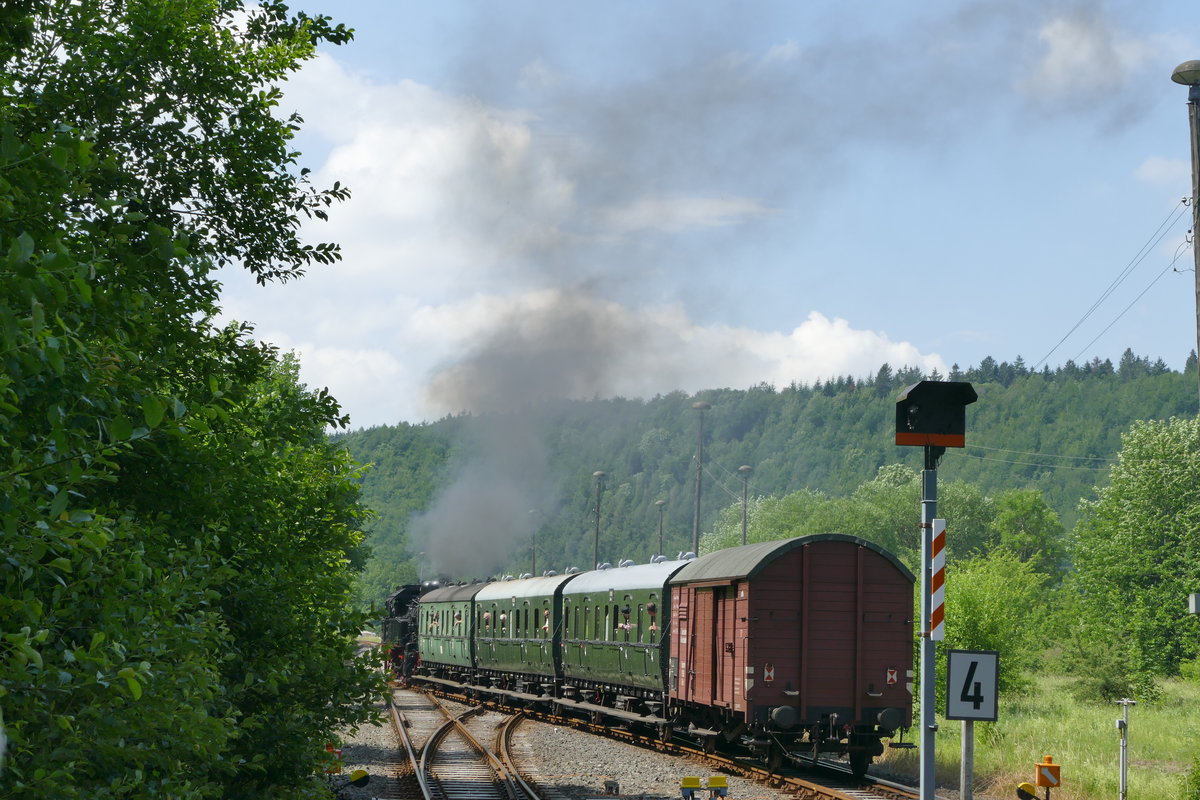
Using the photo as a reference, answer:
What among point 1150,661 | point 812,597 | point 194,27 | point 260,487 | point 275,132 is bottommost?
point 1150,661

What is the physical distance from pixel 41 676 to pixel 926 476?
6872 millimetres

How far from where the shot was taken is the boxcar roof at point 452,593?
40.0m

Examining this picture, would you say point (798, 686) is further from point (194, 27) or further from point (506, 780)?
point (194, 27)

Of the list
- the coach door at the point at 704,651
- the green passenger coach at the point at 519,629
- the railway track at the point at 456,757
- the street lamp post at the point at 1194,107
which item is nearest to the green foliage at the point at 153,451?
the railway track at the point at 456,757

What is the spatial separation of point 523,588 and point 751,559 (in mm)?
15594

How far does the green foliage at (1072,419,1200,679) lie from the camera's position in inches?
2026

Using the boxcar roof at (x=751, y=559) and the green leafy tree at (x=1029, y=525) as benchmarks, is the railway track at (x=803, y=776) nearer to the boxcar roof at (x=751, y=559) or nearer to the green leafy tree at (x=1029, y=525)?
the boxcar roof at (x=751, y=559)

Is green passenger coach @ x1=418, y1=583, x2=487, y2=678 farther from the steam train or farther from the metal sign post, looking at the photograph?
the metal sign post

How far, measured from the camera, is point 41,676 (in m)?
5.00

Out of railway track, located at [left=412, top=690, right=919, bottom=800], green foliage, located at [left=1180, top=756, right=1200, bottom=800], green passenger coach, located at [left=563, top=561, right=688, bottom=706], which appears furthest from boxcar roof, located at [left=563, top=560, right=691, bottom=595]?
green foliage, located at [left=1180, top=756, right=1200, bottom=800]

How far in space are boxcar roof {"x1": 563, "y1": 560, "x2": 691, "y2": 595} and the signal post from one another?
1385 cm

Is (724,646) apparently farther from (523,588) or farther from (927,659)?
(523,588)

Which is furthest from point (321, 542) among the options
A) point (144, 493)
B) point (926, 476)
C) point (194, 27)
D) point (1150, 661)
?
point (1150, 661)

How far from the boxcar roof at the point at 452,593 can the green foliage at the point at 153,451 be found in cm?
2714
